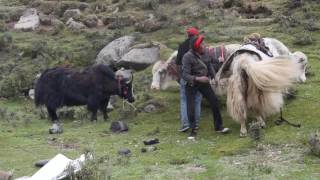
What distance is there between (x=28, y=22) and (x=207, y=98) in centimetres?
1952

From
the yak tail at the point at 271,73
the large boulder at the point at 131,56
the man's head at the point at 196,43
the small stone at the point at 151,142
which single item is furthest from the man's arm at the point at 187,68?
the large boulder at the point at 131,56

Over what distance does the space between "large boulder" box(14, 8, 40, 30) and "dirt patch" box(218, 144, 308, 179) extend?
2072 cm

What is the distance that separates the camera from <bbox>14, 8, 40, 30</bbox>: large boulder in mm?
28703

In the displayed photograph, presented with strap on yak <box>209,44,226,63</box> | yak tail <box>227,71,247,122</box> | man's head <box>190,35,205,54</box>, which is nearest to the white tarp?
yak tail <box>227,71,247,122</box>

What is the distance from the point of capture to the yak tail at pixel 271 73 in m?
10.3

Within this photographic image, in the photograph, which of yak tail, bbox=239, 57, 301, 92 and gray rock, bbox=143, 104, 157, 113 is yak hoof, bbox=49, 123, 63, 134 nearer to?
gray rock, bbox=143, 104, 157, 113

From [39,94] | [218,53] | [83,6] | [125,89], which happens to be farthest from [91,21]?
[218,53]

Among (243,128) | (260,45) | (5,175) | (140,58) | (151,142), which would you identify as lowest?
(151,142)

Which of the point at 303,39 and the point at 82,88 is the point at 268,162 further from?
the point at 303,39

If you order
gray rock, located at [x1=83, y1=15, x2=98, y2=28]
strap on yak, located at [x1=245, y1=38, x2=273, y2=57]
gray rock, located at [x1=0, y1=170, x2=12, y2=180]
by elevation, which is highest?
strap on yak, located at [x1=245, y1=38, x2=273, y2=57]

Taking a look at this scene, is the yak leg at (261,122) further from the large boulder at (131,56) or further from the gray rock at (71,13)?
the gray rock at (71,13)

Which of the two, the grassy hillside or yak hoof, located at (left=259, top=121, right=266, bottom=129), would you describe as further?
yak hoof, located at (left=259, top=121, right=266, bottom=129)

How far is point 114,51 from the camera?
758 inches

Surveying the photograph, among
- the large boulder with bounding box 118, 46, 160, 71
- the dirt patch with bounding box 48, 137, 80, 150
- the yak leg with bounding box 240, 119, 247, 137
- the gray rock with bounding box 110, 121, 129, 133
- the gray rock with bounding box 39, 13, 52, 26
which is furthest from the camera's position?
the gray rock with bounding box 39, 13, 52, 26
